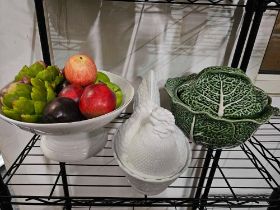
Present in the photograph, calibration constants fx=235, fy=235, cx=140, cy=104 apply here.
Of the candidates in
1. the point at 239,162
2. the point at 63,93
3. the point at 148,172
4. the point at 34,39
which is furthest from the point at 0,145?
the point at 239,162

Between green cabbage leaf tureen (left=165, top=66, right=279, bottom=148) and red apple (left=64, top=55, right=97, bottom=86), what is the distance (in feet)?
0.68

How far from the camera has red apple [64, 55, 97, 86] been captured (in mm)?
535

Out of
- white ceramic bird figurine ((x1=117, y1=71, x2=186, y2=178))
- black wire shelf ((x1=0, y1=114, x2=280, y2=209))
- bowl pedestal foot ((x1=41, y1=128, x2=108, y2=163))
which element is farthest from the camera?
black wire shelf ((x1=0, y1=114, x2=280, y2=209))

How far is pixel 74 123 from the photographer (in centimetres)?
45

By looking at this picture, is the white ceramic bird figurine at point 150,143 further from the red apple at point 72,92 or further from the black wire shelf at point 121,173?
the black wire shelf at point 121,173

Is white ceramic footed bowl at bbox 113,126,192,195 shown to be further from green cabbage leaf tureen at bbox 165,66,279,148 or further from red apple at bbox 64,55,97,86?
red apple at bbox 64,55,97,86

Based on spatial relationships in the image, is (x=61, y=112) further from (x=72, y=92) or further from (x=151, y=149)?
(x=151, y=149)

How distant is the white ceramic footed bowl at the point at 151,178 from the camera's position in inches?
18.9

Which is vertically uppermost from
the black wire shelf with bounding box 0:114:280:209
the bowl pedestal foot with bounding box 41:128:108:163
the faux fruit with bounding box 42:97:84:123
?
the faux fruit with bounding box 42:97:84:123

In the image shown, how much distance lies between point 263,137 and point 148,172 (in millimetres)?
645

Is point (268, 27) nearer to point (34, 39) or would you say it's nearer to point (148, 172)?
point (148, 172)

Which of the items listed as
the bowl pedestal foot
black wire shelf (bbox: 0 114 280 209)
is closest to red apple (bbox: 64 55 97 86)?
the bowl pedestal foot

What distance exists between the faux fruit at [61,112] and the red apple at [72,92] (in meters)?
0.02

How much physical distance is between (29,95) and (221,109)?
41 centimetres
